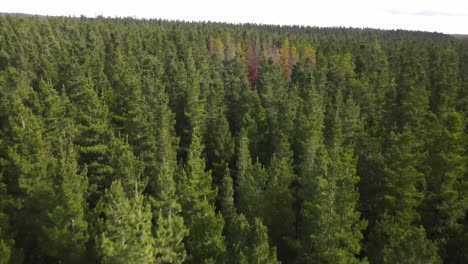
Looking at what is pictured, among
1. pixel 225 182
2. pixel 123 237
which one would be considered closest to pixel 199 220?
pixel 225 182

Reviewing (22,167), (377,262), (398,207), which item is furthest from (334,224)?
(22,167)

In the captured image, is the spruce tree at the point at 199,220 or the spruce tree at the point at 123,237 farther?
the spruce tree at the point at 199,220

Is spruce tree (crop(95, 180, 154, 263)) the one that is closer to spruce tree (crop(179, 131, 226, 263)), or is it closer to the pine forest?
the pine forest

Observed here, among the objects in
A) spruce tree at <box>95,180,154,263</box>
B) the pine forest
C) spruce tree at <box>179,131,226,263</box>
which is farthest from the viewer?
spruce tree at <box>179,131,226,263</box>

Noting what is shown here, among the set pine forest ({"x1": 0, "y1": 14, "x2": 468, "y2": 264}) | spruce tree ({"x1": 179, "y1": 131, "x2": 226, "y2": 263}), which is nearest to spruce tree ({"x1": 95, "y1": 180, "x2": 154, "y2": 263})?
pine forest ({"x1": 0, "y1": 14, "x2": 468, "y2": 264})

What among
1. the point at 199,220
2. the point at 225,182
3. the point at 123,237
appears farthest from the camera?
the point at 225,182

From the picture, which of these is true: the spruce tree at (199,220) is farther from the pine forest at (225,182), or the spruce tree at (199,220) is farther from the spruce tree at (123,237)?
the spruce tree at (123,237)

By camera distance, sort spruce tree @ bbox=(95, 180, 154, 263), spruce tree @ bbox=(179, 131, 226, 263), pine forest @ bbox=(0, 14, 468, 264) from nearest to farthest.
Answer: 1. spruce tree @ bbox=(95, 180, 154, 263)
2. pine forest @ bbox=(0, 14, 468, 264)
3. spruce tree @ bbox=(179, 131, 226, 263)

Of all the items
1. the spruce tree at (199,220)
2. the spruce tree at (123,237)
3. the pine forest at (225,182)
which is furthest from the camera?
the spruce tree at (199,220)

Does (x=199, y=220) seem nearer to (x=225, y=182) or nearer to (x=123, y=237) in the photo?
(x=225, y=182)

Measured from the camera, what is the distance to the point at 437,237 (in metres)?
33.6

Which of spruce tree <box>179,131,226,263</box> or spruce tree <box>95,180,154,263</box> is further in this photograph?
spruce tree <box>179,131,226,263</box>

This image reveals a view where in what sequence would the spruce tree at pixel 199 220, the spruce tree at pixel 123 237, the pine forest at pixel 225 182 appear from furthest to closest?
1. the spruce tree at pixel 199 220
2. the pine forest at pixel 225 182
3. the spruce tree at pixel 123 237

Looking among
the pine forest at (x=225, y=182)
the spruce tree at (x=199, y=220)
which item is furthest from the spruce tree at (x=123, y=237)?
the spruce tree at (x=199, y=220)
